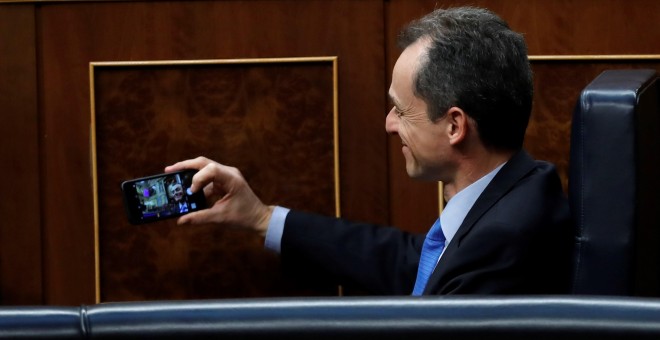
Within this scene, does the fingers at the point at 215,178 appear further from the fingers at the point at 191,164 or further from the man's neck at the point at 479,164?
the man's neck at the point at 479,164

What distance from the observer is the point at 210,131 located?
1916 millimetres

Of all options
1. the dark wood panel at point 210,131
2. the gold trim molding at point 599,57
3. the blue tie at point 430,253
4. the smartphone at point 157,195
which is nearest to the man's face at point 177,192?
the smartphone at point 157,195

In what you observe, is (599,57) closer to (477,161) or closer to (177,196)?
(477,161)

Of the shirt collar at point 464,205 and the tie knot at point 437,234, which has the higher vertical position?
the shirt collar at point 464,205

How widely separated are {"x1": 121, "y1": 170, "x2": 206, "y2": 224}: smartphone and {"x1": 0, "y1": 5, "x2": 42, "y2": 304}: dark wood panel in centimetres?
22

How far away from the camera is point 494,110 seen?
5.18ft

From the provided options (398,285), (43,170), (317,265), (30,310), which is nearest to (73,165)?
(43,170)

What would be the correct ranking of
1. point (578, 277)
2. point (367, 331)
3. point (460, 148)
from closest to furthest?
point (367, 331) < point (578, 277) < point (460, 148)

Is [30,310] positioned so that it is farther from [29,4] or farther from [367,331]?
[29,4]

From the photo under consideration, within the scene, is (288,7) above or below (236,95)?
above

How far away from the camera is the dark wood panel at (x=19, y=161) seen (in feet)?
6.23

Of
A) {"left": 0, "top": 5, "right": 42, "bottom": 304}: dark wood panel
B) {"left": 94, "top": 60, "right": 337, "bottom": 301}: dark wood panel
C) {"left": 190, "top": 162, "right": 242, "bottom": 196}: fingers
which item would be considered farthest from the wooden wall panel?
{"left": 0, "top": 5, "right": 42, "bottom": 304}: dark wood panel

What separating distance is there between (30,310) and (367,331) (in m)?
0.25

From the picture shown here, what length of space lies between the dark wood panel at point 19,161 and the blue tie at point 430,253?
653 millimetres
